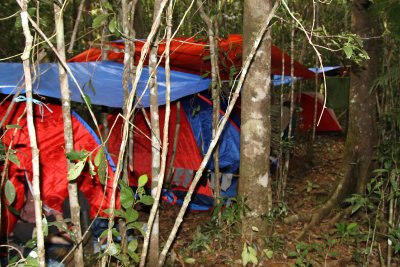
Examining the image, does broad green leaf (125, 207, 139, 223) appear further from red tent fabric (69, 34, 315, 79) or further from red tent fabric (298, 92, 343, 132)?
red tent fabric (298, 92, 343, 132)

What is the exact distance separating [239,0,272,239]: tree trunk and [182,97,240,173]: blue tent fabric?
1.66 meters

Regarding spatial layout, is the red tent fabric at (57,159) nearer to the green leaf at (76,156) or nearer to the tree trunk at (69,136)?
the tree trunk at (69,136)

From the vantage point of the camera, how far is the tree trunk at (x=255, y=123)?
2939mm

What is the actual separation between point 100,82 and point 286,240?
2207mm

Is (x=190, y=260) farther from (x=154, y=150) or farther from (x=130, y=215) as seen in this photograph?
(x=130, y=215)

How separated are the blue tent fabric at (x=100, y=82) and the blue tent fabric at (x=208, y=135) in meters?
0.48

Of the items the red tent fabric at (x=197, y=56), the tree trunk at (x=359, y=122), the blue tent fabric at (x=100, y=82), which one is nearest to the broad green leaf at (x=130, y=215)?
the blue tent fabric at (x=100, y=82)

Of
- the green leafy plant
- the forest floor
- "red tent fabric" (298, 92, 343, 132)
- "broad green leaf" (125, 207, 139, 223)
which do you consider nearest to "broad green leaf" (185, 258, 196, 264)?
the forest floor

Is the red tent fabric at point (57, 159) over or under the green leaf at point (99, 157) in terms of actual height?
under

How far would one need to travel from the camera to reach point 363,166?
14.0 ft

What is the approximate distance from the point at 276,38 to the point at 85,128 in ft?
20.8

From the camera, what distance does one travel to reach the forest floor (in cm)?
327

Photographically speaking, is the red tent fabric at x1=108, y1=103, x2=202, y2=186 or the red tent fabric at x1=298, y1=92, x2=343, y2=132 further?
the red tent fabric at x1=298, y1=92, x2=343, y2=132

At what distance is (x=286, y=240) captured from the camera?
3748mm
